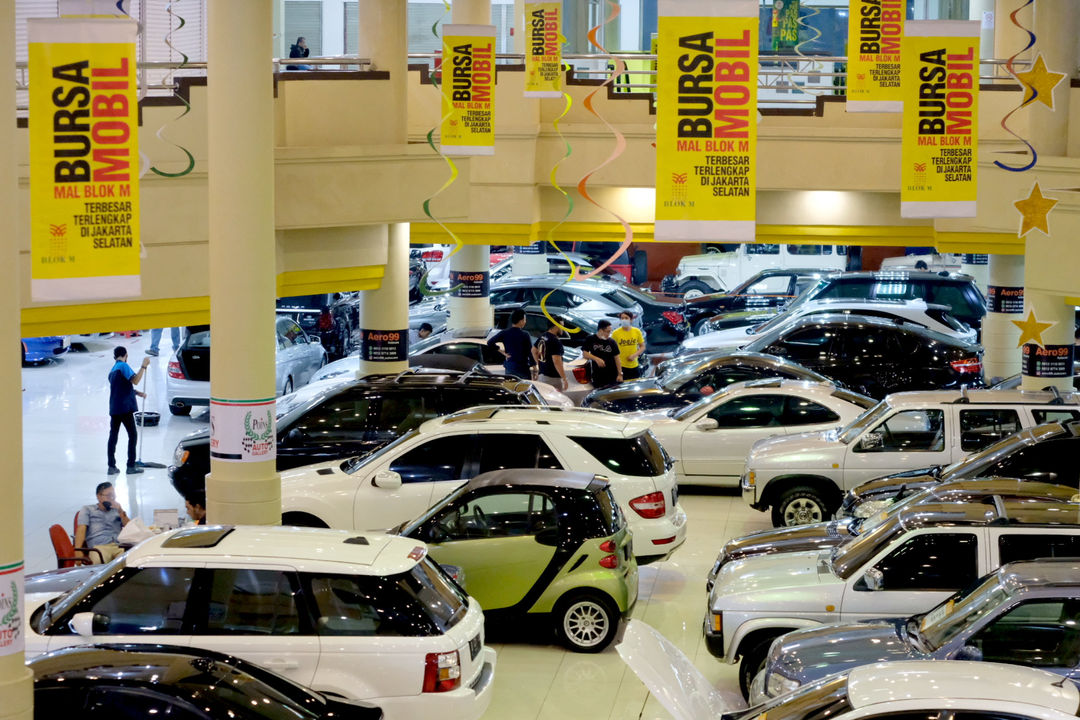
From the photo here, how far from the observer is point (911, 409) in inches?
551

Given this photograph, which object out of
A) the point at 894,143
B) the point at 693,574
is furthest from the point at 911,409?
the point at 894,143

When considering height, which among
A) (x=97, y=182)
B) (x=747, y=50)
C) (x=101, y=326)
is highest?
(x=747, y=50)

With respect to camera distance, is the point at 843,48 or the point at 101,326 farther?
the point at 843,48

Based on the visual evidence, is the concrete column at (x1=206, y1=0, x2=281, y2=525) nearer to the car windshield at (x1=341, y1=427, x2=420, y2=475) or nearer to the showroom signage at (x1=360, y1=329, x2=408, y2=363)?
the car windshield at (x1=341, y1=427, x2=420, y2=475)

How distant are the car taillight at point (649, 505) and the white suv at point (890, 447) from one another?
2262mm

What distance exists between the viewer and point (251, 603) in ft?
26.9

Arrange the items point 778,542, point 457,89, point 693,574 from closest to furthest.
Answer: point 778,542 < point 693,574 < point 457,89

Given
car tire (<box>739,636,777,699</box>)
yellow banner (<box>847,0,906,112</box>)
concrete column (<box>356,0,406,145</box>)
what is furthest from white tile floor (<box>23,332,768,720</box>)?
concrete column (<box>356,0,406,145</box>)

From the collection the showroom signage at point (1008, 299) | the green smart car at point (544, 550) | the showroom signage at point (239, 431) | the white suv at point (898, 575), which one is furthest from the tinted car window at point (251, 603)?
the showroom signage at point (1008, 299)

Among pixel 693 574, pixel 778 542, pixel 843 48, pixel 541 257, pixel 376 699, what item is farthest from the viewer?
pixel 843 48

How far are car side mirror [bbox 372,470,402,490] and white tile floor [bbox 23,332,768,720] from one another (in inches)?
76.8

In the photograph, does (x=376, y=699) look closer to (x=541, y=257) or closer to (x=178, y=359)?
(x=178, y=359)

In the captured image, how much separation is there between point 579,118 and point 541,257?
42.7ft

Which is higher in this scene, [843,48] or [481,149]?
[843,48]
